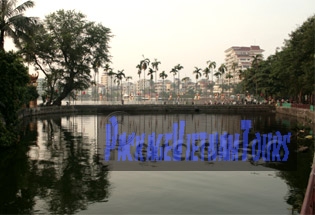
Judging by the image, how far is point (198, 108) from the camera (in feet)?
300

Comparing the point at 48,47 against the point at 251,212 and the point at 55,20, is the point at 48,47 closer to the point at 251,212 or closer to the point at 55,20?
the point at 55,20

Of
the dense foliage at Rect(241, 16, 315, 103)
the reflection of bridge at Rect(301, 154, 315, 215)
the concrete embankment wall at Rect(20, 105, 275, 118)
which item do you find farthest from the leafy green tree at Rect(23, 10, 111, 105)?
the reflection of bridge at Rect(301, 154, 315, 215)

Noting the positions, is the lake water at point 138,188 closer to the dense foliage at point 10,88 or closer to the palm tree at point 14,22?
the dense foliage at point 10,88

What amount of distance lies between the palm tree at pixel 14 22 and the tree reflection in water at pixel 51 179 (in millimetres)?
9483

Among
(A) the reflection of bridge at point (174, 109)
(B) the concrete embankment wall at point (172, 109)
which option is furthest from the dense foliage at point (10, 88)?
(A) the reflection of bridge at point (174, 109)

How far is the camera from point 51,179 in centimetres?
1855

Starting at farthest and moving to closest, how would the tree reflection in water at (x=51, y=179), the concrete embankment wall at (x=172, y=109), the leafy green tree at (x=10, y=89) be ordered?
the concrete embankment wall at (x=172, y=109), the leafy green tree at (x=10, y=89), the tree reflection in water at (x=51, y=179)

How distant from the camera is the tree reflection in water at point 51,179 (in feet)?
47.6

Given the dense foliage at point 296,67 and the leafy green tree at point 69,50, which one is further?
the leafy green tree at point 69,50

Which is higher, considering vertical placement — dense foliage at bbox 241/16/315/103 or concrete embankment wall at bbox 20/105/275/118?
dense foliage at bbox 241/16/315/103

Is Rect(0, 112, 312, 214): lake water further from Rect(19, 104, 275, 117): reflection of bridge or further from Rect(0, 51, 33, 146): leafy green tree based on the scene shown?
Rect(19, 104, 275, 117): reflection of bridge

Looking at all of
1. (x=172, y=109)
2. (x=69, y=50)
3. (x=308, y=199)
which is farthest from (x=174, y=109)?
(x=308, y=199)

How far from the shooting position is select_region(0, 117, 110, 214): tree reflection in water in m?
14.5

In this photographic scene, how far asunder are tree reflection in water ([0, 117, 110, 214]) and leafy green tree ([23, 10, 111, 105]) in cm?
4562
